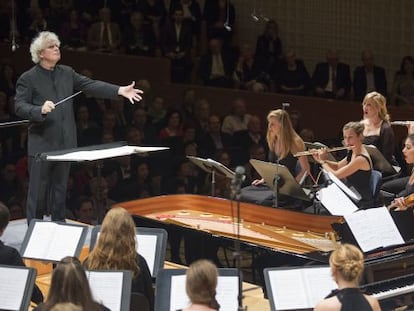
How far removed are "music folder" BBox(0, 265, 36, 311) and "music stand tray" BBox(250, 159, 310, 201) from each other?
268cm

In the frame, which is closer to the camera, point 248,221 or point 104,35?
point 248,221

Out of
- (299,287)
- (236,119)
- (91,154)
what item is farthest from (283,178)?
(236,119)

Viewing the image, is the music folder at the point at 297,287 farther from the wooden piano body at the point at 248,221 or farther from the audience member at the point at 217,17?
the audience member at the point at 217,17

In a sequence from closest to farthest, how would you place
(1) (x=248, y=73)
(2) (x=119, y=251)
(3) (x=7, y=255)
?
(2) (x=119, y=251) < (3) (x=7, y=255) < (1) (x=248, y=73)

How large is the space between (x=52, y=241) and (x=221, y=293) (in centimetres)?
145

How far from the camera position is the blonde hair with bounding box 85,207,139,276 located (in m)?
5.41

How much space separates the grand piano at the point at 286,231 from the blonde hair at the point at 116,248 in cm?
97

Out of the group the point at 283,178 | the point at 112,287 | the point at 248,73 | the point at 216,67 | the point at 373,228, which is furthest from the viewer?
the point at 248,73

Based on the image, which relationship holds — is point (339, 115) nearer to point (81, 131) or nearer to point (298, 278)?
point (81, 131)

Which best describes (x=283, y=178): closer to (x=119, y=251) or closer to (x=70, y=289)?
(x=119, y=251)

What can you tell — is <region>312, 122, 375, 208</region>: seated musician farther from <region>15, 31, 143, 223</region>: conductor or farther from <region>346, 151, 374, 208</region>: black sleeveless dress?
<region>15, 31, 143, 223</region>: conductor

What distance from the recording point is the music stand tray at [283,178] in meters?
7.52

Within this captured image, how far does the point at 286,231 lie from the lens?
23.5 ft

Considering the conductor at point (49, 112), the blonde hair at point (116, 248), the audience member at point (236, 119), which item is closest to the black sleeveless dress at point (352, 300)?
the blonde hair at point (116, 248)
